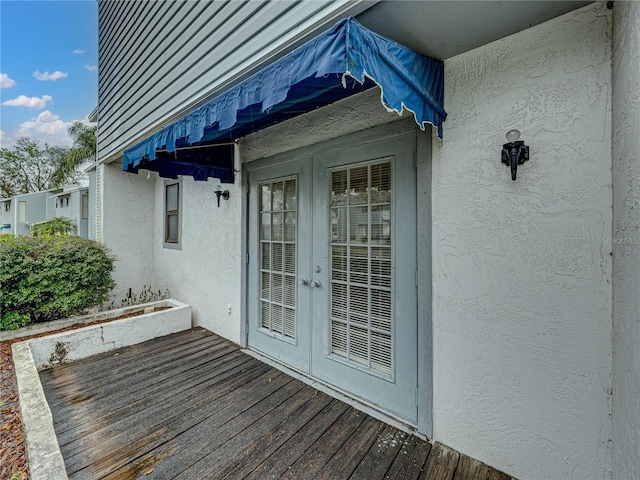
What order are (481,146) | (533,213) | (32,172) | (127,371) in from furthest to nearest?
(32,172) → (127,371) → (481,146) → (533,213)

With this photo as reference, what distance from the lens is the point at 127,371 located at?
311 cm

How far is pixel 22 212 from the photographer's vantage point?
1748 cm

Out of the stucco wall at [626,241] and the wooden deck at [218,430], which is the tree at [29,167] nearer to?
the wooden deck at [218,430]

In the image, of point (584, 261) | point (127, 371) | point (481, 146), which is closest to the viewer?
point (584, 261)

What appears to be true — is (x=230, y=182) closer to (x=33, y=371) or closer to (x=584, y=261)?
(x=33, y=371)

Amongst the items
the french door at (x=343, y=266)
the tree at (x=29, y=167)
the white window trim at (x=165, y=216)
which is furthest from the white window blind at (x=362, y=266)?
the tree at (x=29, y=167)

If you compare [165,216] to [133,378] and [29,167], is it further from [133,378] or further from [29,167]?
[29,167]

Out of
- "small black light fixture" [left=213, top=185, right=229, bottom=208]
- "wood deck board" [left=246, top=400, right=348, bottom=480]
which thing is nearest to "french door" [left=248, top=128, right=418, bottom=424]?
"wood deck board" [left=246, top=400, right=348, bottom=480]

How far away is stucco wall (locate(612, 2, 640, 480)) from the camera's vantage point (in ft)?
3.90

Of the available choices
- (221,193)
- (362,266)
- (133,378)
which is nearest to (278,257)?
(362,266)

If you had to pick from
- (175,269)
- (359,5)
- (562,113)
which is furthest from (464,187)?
(175,269)

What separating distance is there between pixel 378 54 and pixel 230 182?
112 inches

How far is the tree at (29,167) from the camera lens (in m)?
19.5

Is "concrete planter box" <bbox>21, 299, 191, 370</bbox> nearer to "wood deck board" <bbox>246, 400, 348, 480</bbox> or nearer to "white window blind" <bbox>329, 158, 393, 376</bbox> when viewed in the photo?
"white window blind" <bbox>329, 158, 393, 376</bbox>
